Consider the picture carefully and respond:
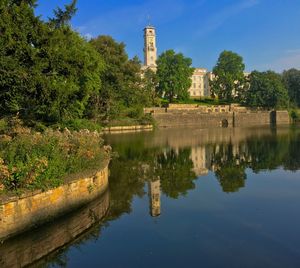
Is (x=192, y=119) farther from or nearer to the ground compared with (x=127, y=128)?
farther from the ground

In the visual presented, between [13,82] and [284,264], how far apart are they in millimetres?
12238

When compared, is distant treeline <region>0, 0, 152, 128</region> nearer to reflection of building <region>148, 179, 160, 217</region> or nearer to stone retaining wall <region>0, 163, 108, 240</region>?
stone retaining wall <region>0, 163, 108, 240</region>

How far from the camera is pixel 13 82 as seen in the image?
52.7ft

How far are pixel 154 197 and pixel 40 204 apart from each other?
5571mm

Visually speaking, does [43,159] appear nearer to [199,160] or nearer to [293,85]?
[199,160]

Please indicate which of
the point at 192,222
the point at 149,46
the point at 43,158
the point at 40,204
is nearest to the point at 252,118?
the point at 149,46

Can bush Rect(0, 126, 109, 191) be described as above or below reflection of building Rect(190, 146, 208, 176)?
above

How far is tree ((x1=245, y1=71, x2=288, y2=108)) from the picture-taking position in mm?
94375

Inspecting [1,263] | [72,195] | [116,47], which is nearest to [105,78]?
[116,47]

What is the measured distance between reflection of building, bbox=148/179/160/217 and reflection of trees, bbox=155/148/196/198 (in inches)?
11.5

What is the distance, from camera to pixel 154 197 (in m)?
15.7

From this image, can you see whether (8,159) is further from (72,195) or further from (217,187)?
(217,187)

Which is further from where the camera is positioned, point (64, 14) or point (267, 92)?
point (267, 92)

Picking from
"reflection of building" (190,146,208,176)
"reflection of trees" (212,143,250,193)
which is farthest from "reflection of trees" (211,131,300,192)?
"reflection of building" (190,146,208,176)
